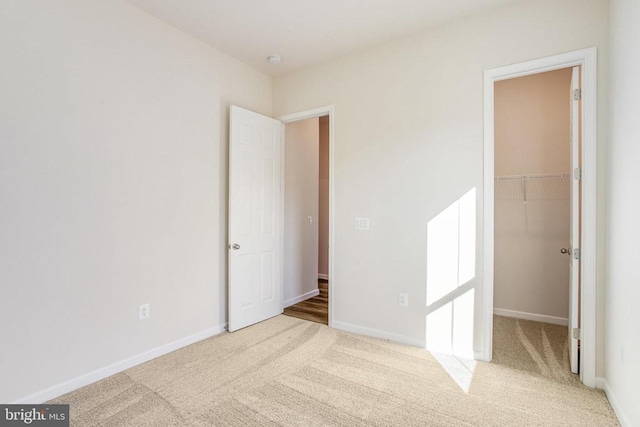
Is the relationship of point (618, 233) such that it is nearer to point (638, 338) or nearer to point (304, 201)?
point (638, 338)

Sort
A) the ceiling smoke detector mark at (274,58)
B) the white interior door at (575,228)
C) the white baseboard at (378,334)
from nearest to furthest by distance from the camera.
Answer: the white interior door at (575,228), the white baseboard at (378,334), the ceiling smoke detector mark at (274,58)

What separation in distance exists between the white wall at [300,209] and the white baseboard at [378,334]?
1078mm

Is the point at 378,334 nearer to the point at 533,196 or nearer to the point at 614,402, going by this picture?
the point at 614,402

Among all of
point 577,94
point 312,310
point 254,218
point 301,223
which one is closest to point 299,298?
point 312,310

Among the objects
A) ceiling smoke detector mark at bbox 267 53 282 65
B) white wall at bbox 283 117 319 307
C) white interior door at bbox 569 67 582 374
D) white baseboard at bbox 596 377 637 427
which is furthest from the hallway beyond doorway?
ceiling smoke detector mark at bbox 267 53 282 65

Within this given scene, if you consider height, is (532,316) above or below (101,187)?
below

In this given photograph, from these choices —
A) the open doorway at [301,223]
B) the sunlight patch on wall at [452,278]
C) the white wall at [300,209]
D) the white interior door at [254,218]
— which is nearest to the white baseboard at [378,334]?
the sunlight patch on wall at [452,278]

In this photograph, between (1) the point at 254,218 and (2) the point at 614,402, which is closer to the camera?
(2) the point at 614,402

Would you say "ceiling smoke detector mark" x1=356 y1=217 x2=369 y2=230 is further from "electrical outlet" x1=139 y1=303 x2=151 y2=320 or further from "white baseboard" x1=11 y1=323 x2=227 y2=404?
"electrical outlet" x1=139 y1=303 x2=151 y2=320

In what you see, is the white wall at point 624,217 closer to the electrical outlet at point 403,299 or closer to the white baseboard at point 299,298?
the electrical outlet at point 403,299

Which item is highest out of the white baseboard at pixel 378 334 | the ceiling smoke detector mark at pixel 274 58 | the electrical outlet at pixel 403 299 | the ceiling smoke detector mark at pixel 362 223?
the ceiling smoke detector mark at pixel 274 58

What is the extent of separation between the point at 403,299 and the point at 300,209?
198 cm

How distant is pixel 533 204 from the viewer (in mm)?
3639

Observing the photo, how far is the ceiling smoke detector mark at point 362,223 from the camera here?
3215 mm
